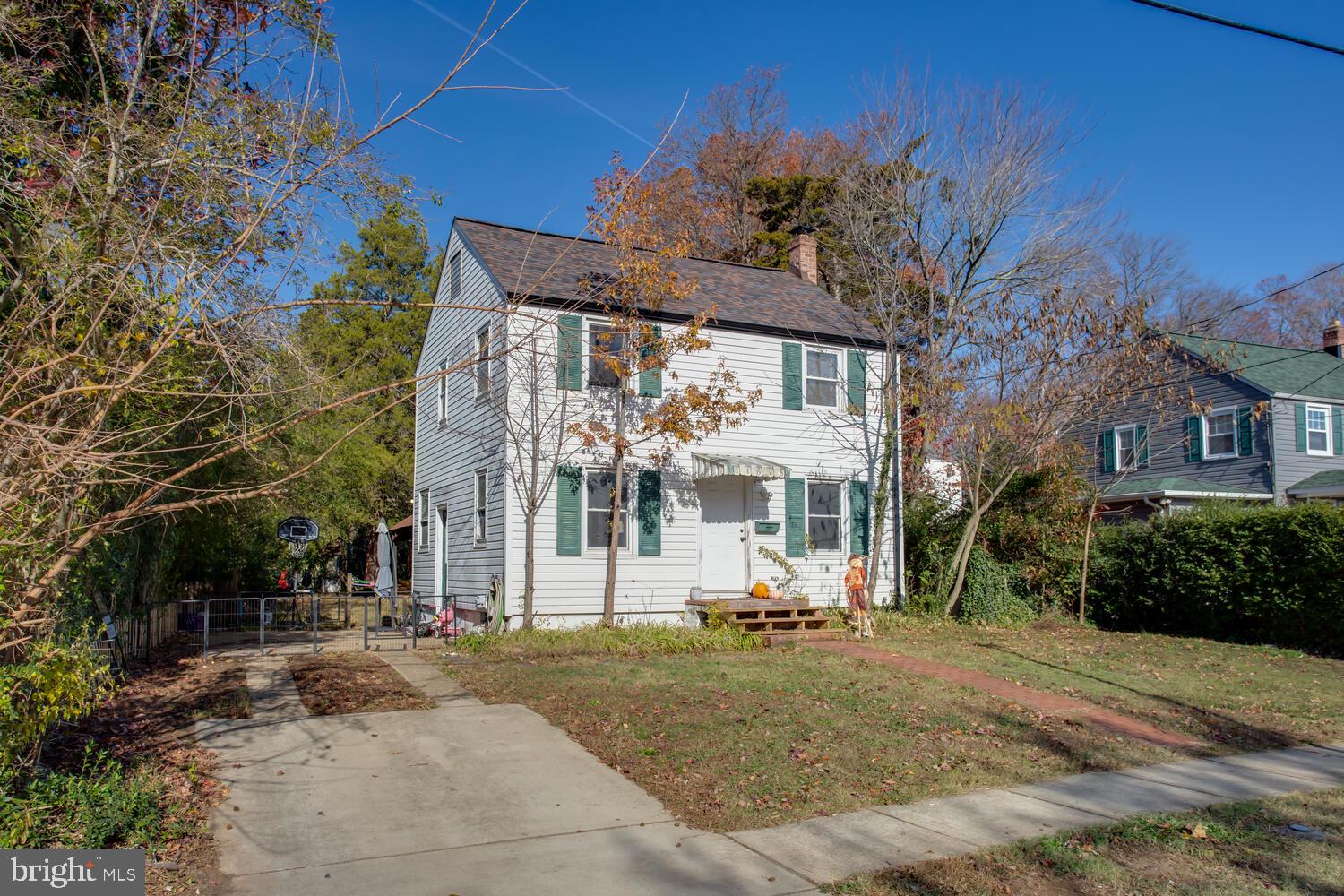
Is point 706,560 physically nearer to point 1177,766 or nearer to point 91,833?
point 1177,766

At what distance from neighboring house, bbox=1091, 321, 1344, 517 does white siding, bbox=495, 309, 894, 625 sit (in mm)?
9566

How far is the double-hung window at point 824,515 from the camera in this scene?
664 inches

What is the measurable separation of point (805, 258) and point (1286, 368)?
585 inches

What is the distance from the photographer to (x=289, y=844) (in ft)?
17.3

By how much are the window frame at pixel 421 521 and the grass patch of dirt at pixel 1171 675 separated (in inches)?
389

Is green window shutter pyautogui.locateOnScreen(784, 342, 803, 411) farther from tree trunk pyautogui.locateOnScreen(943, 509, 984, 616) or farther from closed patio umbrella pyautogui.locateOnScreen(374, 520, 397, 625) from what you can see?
closed patio umbrella pyautogui.locateOnScreen(374, 520, 397, 625)

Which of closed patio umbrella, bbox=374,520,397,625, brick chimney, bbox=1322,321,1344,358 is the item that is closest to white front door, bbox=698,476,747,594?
closed patio umbrella, bbox=374,520,397,625

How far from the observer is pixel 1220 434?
2486 cm

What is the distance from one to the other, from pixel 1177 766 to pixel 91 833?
310 inches

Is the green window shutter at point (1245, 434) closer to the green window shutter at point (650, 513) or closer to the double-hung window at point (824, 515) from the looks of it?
the double-hung window at point (824, 515)

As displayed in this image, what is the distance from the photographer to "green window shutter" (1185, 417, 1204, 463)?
82.6 ft

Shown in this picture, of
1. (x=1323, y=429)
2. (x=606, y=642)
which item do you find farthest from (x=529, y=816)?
(x=1323, y=429)

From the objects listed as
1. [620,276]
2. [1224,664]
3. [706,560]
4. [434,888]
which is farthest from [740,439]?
[434,888]

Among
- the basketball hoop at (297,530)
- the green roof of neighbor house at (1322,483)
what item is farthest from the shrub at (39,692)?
the green roof of neighbor house at (1322,483)
